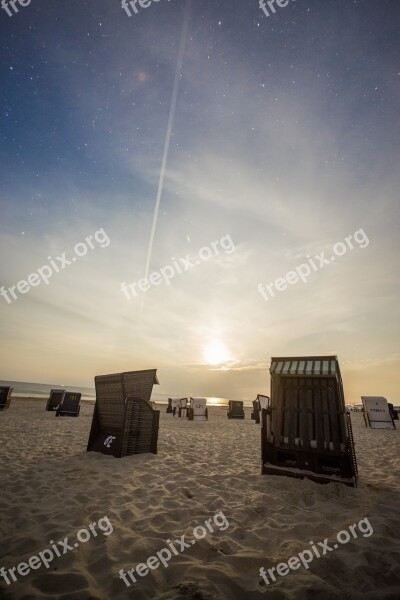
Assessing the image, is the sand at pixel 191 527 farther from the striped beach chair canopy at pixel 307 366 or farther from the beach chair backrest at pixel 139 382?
the striped beach chair canopy at pixel 307 366

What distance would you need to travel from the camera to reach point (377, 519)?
3.88 meters

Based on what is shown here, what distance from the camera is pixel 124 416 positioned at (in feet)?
23.0

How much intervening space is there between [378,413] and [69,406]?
20473 millimetres

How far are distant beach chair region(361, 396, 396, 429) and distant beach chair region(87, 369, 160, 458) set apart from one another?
16.2 metres

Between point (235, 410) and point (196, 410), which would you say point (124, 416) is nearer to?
point (196, 410)

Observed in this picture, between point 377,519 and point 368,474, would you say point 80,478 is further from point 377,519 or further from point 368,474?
point 368,474

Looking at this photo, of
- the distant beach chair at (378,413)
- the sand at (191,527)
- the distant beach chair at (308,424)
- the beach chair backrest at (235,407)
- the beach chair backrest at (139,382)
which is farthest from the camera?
the beach chair backrest at (235,407)

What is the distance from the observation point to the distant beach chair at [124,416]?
7.11 m

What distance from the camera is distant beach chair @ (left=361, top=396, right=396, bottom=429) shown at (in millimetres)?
17203

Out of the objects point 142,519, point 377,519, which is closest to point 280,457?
point 377,519

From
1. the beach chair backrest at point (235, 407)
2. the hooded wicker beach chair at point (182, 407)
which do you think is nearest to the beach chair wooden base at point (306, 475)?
the hooded wicker beach chair at point (182, 407)

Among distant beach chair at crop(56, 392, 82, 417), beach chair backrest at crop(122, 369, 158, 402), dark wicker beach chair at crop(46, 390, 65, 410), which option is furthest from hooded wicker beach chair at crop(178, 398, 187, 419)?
beach chair backrest at crop(122, 369, 158, 402)

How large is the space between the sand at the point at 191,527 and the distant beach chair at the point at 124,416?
1.98 ft

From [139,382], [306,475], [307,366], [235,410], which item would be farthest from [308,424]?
[235,410]
